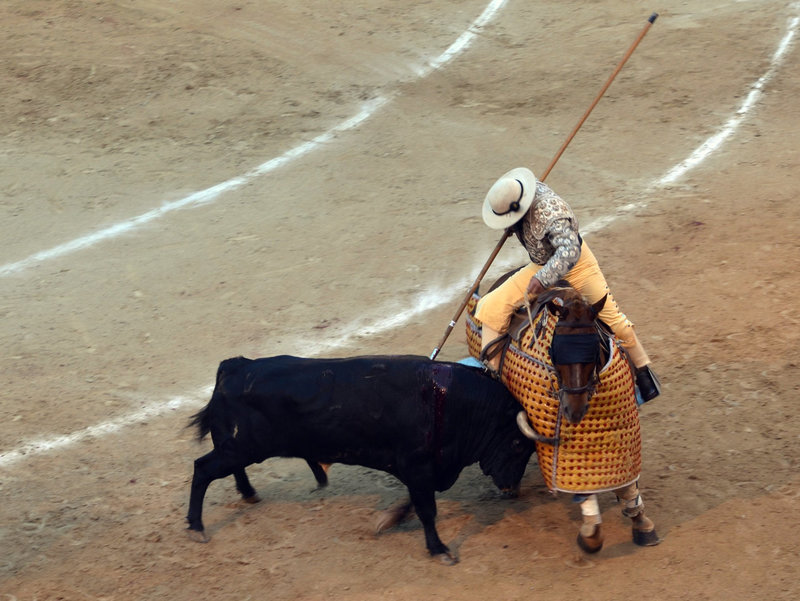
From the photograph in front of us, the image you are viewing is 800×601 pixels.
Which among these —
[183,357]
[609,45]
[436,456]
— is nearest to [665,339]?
[436,456]

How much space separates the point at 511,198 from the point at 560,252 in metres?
0.42

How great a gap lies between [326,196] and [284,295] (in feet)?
7.02

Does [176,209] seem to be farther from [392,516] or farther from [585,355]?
[585,355]

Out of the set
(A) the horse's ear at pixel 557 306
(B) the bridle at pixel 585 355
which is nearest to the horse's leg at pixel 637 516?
(B) the bridle at pixel 585 355

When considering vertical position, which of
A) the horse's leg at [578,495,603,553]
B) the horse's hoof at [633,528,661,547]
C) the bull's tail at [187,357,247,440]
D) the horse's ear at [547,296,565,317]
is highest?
the horse's ear at [547,296,565,317]

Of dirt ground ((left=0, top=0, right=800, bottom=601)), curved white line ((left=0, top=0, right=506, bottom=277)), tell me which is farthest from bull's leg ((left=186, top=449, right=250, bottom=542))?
curved white line ((left=0, top=0, right=506, bottom=277))

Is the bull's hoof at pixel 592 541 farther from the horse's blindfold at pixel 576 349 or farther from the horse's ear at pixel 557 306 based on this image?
the horse's ear at pixel 557 306

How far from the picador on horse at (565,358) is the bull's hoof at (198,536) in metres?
1.96

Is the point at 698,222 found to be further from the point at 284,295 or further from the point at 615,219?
the point at 284,295

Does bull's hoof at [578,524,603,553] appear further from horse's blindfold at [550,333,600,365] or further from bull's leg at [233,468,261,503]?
bull's leg at [233,468,261,503]

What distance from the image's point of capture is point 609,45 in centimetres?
1391

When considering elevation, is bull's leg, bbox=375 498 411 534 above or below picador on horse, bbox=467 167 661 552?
below

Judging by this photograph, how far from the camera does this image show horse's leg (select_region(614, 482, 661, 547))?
18.3 ft

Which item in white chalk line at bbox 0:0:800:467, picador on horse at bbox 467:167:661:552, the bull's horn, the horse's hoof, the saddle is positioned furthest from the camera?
white chalk line at bbox 0:0:800:467
